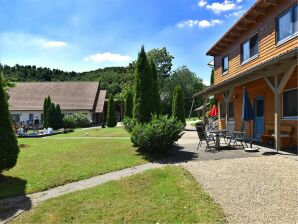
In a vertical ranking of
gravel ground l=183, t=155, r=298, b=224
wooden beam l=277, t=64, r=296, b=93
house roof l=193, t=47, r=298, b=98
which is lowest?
gravel ground l=183, t=155, r=298, b=224

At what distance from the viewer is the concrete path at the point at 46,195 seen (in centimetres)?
572

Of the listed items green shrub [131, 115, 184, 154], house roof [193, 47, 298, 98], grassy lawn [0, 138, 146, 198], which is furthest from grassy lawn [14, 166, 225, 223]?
house roof [193, 47, 298, 98]

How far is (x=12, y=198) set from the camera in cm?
654

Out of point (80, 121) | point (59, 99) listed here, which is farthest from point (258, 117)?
point (59, 99)

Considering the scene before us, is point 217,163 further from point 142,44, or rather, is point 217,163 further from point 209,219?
Answer: point 142,44

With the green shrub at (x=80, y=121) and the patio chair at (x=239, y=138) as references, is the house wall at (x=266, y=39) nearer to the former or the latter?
the patio chair at (x=239, y=138)

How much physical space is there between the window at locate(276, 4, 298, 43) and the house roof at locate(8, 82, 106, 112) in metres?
36.9

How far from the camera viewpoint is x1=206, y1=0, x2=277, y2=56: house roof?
42.4 feet

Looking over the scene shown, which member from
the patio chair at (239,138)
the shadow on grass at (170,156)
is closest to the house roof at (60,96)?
the patio chair at (239,138)

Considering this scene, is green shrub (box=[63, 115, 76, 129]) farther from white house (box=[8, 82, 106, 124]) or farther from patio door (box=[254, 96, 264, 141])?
patio door (box=[254, 96, 264, 141])

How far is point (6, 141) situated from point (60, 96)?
4339 cm

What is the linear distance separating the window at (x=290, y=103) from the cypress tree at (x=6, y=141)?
31.9 feet

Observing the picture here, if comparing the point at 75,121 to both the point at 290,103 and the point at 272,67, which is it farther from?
the point at 272,67

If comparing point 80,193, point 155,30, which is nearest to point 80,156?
point 80,193
